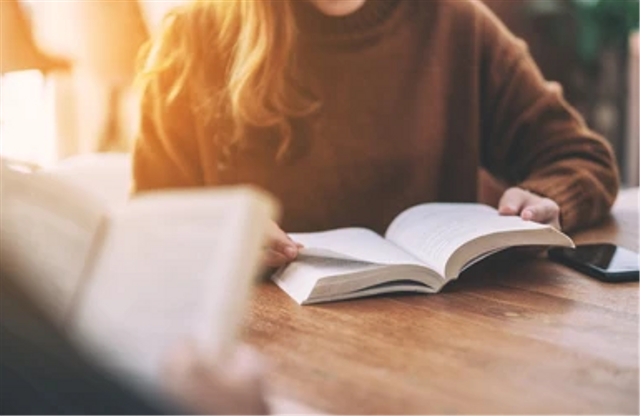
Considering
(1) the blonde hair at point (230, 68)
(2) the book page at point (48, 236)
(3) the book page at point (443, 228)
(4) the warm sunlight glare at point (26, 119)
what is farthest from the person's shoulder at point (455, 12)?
(2) the book page at point (48, 236)

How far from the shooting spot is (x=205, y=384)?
0.41m

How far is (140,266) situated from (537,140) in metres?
0.91

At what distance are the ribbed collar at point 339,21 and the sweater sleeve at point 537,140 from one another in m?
0.16

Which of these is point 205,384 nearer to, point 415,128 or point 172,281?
point 172,281

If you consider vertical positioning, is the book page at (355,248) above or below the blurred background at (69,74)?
below

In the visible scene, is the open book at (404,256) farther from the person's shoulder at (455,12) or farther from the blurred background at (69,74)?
the person's shoulder at (455,12)

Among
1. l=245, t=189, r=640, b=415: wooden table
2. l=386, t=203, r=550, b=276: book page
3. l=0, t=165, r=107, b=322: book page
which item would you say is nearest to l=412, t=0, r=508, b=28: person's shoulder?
l=386, t=203, r=550, b=276: book page

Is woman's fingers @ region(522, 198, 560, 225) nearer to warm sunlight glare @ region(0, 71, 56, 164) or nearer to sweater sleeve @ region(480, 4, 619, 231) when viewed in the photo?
sweater sleeve @ region(480, 4, 619, 231)

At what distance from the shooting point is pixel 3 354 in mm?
414

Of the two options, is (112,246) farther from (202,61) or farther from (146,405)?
(202,61)

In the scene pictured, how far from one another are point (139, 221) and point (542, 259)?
0.65 m

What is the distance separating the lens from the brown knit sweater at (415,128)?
1196mm

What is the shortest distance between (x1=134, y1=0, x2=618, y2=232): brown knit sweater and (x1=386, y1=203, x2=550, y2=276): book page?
146 millimetres

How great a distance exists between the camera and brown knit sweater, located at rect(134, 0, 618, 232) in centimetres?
120
